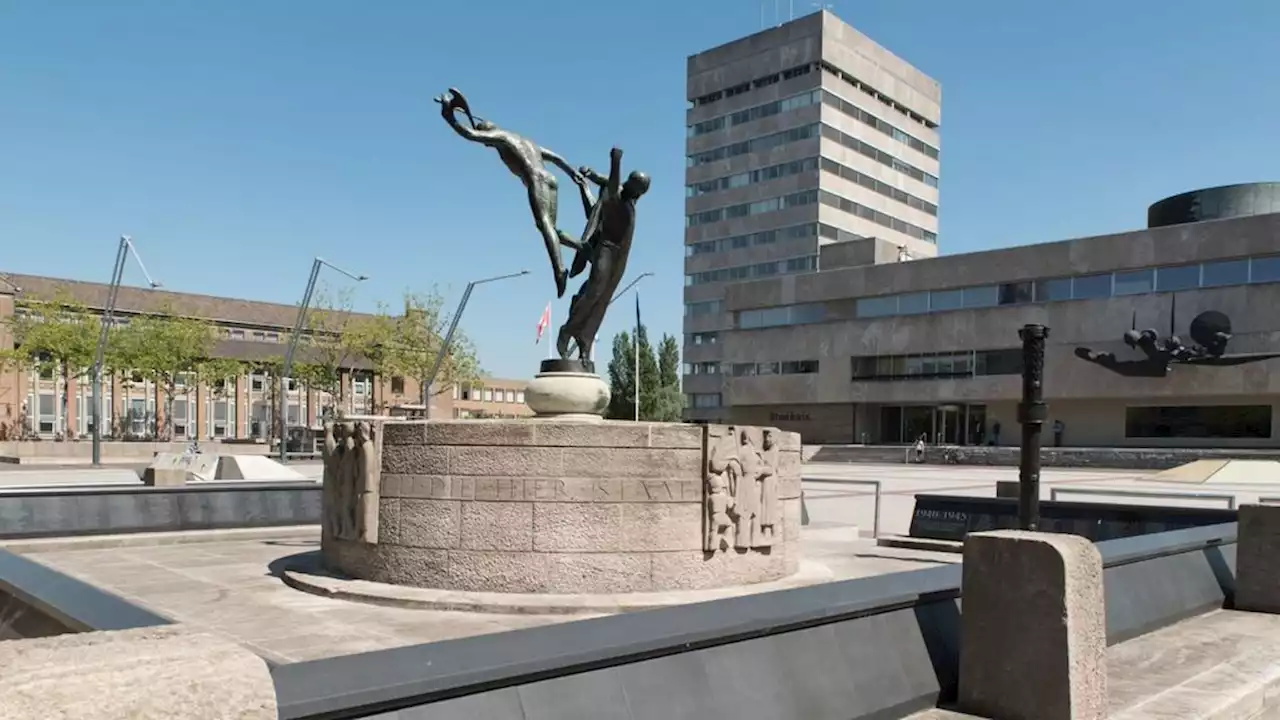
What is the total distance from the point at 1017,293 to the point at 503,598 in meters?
50.7

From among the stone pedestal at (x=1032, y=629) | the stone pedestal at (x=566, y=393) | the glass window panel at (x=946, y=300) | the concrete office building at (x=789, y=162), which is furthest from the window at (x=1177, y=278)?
the stone pedestal at (x=1032, y=629)

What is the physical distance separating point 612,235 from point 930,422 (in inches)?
2034

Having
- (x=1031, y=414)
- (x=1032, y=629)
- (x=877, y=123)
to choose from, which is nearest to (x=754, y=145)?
(x=877, y=123)

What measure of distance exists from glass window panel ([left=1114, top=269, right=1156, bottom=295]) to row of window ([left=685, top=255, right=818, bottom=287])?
3211cm

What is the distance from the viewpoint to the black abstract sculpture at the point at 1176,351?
150ft

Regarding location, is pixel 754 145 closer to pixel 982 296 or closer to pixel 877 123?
pixel 877 123

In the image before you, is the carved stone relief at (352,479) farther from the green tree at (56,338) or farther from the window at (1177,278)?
the green tree at (56,338)

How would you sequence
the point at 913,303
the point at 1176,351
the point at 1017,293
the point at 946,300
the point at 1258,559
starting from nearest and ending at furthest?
the point at 1258,559
the point at 1176,351
the point at 1017,293
the point at 946,300
the point at 913,303

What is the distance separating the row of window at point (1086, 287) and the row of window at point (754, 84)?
3292 cm

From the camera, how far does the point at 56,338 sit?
195 ft

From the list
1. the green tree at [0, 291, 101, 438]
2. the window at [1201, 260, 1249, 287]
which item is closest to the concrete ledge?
the window at [1201, 260, 1249, 287]

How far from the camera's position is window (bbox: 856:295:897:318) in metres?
59.5

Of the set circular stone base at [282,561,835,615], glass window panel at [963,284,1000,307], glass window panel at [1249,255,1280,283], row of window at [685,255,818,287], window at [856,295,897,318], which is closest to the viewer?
circular stone base at [282,561,835,615]

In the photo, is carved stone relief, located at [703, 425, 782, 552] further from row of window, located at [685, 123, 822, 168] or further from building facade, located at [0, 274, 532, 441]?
row of window, located at [685, 123, 822, 168]
